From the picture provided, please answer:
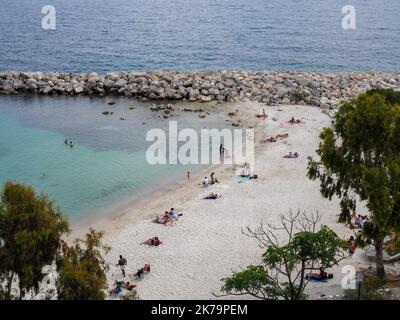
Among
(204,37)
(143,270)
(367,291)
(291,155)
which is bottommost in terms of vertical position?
(143,270)

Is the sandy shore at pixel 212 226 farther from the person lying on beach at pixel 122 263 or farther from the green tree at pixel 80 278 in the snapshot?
the green tree at pixel 80 278

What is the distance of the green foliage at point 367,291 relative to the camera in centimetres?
2234

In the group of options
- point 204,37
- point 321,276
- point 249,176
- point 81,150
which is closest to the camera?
point 321,276

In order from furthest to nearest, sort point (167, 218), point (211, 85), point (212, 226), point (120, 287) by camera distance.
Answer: point (211, 85), point (167, 218), point (212, 226), point (120, 287)

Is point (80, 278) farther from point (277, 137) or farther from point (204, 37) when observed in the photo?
point (204, 37)

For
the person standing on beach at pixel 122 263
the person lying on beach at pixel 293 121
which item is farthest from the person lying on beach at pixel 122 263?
the person lying on beach at pixel 293 121

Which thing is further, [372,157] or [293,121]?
[293,121]

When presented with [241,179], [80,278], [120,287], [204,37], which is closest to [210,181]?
[241,179]

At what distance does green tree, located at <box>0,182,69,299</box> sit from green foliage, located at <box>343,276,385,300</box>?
12.9m

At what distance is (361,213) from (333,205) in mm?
2033

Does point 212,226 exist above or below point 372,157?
below

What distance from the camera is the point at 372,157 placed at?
925 inches

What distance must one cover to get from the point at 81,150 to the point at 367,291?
34114 millimetres

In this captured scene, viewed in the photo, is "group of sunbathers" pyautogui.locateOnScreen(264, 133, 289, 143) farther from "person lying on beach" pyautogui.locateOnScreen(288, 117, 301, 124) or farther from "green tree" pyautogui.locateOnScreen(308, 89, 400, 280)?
"green tree" pyautogui.locateOnScreen(308, 89, 400, 280)
